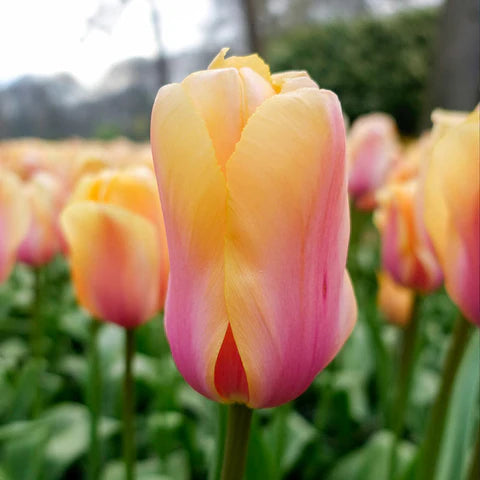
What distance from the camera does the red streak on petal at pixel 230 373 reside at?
0.35 meters

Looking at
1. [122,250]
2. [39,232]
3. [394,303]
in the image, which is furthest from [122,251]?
[394,303]

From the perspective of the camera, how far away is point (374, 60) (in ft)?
23.9

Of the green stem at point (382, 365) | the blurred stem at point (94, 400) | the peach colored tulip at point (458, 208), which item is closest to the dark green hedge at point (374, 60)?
the green stem at point (382, 365)

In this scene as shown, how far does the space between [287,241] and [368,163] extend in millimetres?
1329

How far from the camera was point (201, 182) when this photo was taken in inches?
12.7

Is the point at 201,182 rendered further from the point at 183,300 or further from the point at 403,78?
the point at 403,78

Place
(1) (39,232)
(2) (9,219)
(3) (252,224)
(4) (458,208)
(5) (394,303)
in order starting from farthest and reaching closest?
(5) (394,303) < (1) (39,232) < (2) (9,219) < (4) (458,208) < (3) (252,224)

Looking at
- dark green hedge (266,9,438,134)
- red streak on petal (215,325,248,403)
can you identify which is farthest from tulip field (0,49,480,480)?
dark green hedge (266,9,438,134)

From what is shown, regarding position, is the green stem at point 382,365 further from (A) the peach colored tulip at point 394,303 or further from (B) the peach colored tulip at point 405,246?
(B) the peach colored tulip at point 405,246

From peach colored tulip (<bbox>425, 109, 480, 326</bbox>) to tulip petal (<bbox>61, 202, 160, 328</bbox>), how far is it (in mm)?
294

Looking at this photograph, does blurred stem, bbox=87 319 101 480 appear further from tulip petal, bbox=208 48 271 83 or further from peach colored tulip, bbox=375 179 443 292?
tulip petal, bbox=208 48 271 83

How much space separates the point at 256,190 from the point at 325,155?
0.04 metres

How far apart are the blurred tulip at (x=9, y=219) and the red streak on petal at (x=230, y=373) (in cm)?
52

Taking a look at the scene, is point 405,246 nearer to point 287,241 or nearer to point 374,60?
point 287,241
